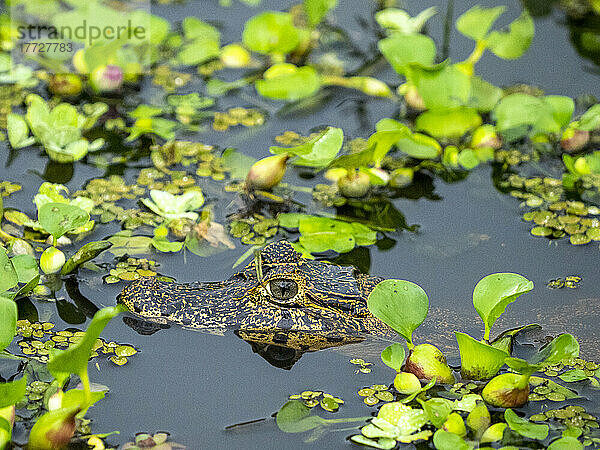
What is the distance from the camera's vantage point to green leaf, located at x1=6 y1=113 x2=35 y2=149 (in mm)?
4664

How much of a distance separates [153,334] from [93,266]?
0.57m

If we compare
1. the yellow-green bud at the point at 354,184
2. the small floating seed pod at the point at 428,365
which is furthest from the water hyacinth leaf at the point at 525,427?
the yellow-green bud at the point at 354,184

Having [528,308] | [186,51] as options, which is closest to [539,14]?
[186,51]

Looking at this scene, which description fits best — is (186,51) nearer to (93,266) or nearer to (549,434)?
(93,266)

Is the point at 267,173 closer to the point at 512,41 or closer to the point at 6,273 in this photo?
the point at 6,273

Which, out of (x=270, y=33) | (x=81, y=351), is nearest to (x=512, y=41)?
(x=270, y=33)

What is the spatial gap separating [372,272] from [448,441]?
48.2 inches

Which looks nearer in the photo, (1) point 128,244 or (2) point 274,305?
(2) point 274,305

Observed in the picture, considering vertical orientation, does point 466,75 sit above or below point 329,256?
above

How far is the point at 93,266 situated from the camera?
3.94m

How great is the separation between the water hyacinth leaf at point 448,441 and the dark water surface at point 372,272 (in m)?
0.35

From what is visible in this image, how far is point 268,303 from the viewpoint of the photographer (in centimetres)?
355

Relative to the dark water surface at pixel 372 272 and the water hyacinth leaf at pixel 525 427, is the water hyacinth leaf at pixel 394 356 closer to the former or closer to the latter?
the dark water surface at pixel 372 272

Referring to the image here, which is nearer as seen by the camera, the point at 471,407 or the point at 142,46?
the point at 471,407
